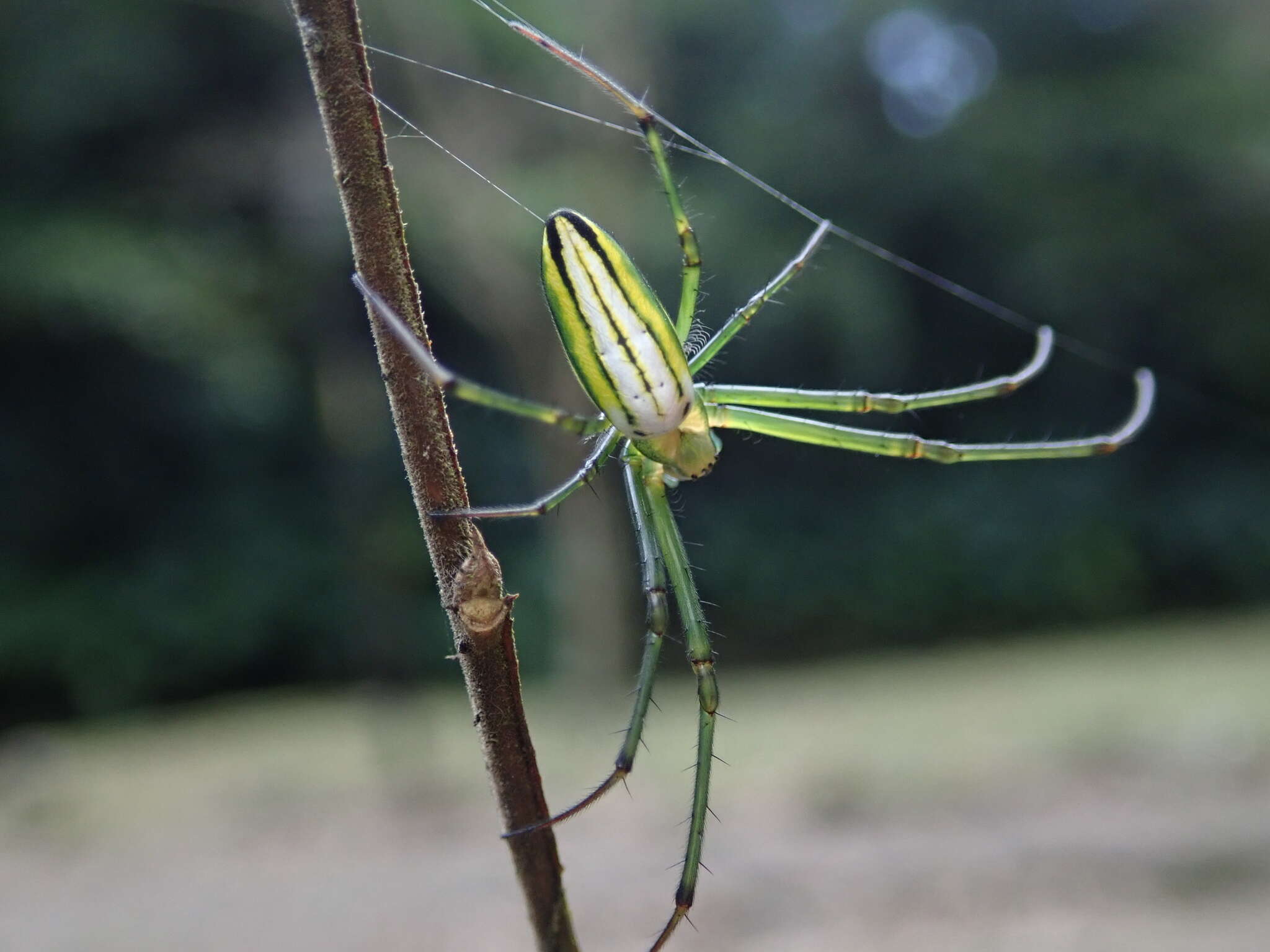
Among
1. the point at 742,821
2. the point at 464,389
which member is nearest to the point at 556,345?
the point at 742,821

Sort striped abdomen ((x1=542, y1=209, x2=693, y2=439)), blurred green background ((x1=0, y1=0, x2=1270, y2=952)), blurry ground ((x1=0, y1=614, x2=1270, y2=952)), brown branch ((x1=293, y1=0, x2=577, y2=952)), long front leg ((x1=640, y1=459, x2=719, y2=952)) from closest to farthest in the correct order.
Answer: brown branch ((x1=293, y1=0, x2=577, y2=952))
striped abdomen ((x1=542, y1=209, x2=693, y2=439))
long front leg ((x1=640, y1=459, x2=719, y2=952))
blurry ground ((x1=0, y1=614, x2=1270, y2=952))
blurred green background ((x1=0, y1=0, x2=1270, y2=952))

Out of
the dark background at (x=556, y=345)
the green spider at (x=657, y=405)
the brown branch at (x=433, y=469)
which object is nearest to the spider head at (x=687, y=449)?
the green spider at (x=657, y=405)

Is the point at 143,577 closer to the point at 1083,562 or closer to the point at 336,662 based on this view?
the point at 336,662

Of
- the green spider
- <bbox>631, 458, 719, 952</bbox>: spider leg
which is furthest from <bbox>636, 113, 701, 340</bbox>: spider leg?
<bbox>631, 458, 719, 952</bbox>: spider leg

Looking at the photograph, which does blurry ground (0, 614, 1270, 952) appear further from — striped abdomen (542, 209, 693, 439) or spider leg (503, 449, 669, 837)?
striped abdomen (542, 209, 693, 439)

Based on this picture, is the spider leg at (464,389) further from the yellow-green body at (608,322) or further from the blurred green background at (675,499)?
the blurred green background at (675,499)

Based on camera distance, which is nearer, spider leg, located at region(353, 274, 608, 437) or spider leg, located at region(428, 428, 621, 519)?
spider leg, located at region(353, 274, 608, 437)

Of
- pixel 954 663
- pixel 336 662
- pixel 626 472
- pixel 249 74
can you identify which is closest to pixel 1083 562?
pixel 954 663

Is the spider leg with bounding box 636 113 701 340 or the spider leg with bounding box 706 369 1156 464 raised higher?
the spider leg with bounding box 636 113 701 340

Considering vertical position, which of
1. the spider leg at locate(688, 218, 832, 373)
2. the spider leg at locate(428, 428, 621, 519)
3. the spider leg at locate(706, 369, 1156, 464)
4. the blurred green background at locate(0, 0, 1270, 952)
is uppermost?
the blurred green background at locate(0, 0, 1270, 952)
